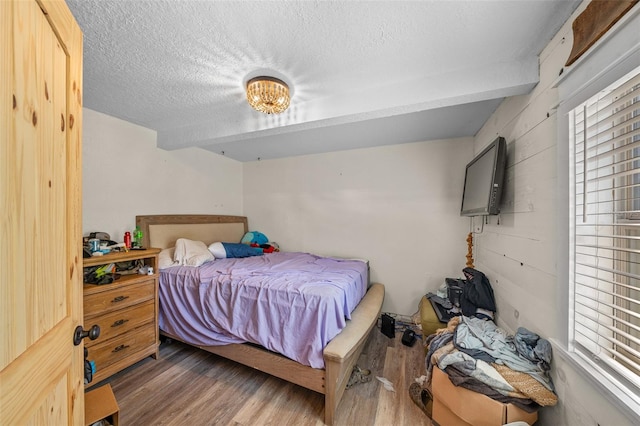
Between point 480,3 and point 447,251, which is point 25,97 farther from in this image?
point 447,251

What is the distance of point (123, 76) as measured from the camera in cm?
166

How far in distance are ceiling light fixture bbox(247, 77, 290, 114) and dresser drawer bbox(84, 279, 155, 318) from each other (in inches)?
74.1

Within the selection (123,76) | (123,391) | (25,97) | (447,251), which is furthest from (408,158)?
(123,391)

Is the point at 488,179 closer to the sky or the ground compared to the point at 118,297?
closer to the sky

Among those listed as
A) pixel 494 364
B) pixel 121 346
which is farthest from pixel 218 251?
pixel 494 364

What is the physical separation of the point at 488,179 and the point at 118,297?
10.4ft

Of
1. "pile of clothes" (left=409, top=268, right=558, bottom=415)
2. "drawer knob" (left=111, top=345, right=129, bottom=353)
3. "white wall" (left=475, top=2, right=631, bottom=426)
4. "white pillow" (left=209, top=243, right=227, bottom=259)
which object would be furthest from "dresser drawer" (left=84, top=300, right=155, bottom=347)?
"white wall" (left=475, top=2, right=631, bottom=426)

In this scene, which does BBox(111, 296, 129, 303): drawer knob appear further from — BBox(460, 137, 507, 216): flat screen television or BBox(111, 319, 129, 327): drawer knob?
BBox(460, 137, 507, 216): flat screen television

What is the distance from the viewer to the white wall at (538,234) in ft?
3.59

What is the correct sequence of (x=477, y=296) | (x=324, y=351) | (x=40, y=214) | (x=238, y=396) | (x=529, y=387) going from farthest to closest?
(x=477, y=296)
(x=238, y=396)
(x=324, y=351)
(x=529, y=387)
(x=40, y=214)

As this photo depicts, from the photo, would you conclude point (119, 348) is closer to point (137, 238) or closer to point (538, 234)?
point (137, 238)

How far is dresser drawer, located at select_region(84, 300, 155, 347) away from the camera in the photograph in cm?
175

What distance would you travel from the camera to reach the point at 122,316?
6.21ft

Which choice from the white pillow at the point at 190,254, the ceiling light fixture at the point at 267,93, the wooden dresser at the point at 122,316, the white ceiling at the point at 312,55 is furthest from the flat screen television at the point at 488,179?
the wooden dresser at the point at 122,316
